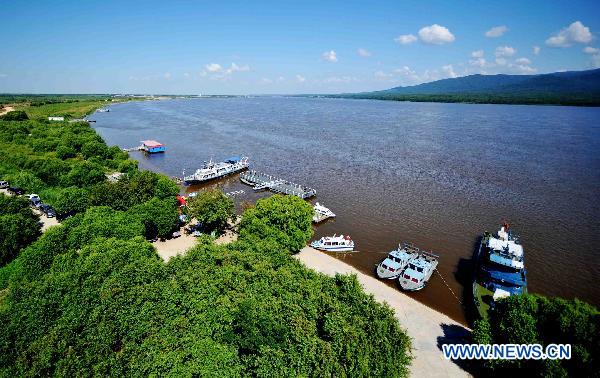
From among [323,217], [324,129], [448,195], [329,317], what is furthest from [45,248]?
[324,129]

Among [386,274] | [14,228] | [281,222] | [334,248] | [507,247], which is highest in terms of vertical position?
[281,222]

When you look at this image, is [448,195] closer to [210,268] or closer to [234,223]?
[234,223]

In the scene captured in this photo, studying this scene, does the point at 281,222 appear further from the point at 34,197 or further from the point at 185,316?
the point at 34,197

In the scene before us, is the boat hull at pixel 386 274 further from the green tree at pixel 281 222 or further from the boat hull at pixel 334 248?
the green tree at pixel 281 222

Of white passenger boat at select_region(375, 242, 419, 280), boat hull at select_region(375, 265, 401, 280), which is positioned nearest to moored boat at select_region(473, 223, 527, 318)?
white passenger boat at select_region(375, 242, 419, 280)

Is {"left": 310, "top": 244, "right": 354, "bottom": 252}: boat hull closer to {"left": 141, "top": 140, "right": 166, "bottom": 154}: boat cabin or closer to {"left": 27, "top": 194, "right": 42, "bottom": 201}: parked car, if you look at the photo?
{"left": 27, "top": 194, "right": 42, "bottom": 201}: parked car

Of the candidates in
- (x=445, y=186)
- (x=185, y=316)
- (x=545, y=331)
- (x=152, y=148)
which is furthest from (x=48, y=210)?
(x=445, y=186)

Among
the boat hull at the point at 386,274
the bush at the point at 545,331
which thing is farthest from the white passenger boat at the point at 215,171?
the bush at the point at 545,331
